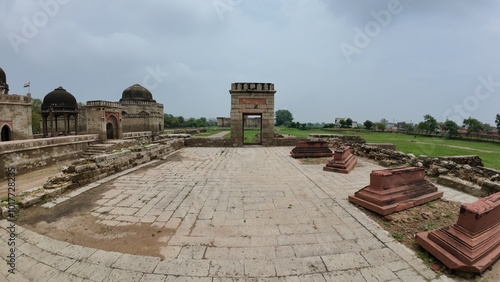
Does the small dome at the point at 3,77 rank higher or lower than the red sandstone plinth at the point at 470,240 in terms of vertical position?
higher

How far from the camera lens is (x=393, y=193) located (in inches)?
170

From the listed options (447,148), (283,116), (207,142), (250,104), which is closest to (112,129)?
(207,142)

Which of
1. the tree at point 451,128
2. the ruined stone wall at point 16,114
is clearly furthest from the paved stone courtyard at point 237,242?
the tree at point 451,128

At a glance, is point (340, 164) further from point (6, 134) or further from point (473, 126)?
point (473, 126)

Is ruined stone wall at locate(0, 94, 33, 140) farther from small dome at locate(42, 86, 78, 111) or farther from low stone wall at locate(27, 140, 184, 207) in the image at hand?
low stone wall at locate(27, 140, 184, 207)

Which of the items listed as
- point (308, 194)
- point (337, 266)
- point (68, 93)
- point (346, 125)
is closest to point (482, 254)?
point (337, 266)

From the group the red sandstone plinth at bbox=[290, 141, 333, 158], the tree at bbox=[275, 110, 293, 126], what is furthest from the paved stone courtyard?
the tree at bbox=[275, 110, 293, 126]

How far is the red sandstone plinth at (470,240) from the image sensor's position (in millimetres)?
2596

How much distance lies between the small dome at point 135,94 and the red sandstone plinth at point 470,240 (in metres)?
33.9

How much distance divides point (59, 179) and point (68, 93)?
22781 millimetres

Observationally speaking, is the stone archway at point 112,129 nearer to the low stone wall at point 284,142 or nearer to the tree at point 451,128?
the low stone wall at point 284,142

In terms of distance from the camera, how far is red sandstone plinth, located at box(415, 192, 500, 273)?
260 cm

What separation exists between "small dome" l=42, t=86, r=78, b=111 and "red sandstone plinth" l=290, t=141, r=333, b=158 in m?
23.5

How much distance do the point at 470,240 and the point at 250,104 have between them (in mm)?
13165
